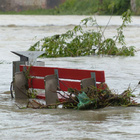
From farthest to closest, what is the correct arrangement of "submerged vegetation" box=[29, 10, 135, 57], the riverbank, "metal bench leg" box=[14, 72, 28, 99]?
the riverbank < "submerged vegetation" box=[29, 10, 135, 57] < "metal bench leg" box=[14, 72, 28, 99]

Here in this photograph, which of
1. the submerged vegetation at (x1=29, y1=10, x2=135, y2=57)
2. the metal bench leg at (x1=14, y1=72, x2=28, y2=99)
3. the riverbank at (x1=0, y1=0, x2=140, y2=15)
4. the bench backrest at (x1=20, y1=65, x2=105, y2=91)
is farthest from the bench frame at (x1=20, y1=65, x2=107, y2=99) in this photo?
the riverbank at (x1=0, y1=0, x2=140, y2=15)

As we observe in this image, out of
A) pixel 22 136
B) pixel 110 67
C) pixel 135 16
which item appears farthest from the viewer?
pixel 135 16

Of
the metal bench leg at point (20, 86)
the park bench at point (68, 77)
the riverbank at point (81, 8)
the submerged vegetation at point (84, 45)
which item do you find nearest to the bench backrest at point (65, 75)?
the park bench at point (68, 77)

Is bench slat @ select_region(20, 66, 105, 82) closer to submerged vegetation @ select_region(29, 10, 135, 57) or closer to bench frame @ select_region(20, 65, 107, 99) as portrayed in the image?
bench frame @ select_region(20, 65, 107, 99)

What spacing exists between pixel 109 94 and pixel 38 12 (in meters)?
52.4

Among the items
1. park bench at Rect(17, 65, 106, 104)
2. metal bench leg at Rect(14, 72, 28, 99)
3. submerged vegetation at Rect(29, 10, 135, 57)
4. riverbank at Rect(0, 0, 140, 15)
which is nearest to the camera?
park bench at Rect(17, 65, 106, 104)

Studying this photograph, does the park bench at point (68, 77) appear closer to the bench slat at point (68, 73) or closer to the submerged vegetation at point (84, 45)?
the bench slat at point (68, 73)

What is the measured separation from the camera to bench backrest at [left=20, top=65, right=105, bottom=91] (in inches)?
299

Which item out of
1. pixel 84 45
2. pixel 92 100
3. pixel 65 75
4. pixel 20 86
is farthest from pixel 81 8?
pixel 92 100

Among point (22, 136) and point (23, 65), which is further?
point (23, 65)

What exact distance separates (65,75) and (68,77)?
0.06 metres

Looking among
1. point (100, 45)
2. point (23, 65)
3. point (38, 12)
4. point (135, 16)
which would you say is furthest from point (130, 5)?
point (23, 65)

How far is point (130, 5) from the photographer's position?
57531 mm

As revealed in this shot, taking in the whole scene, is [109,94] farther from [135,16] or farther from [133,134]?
[135,16]
